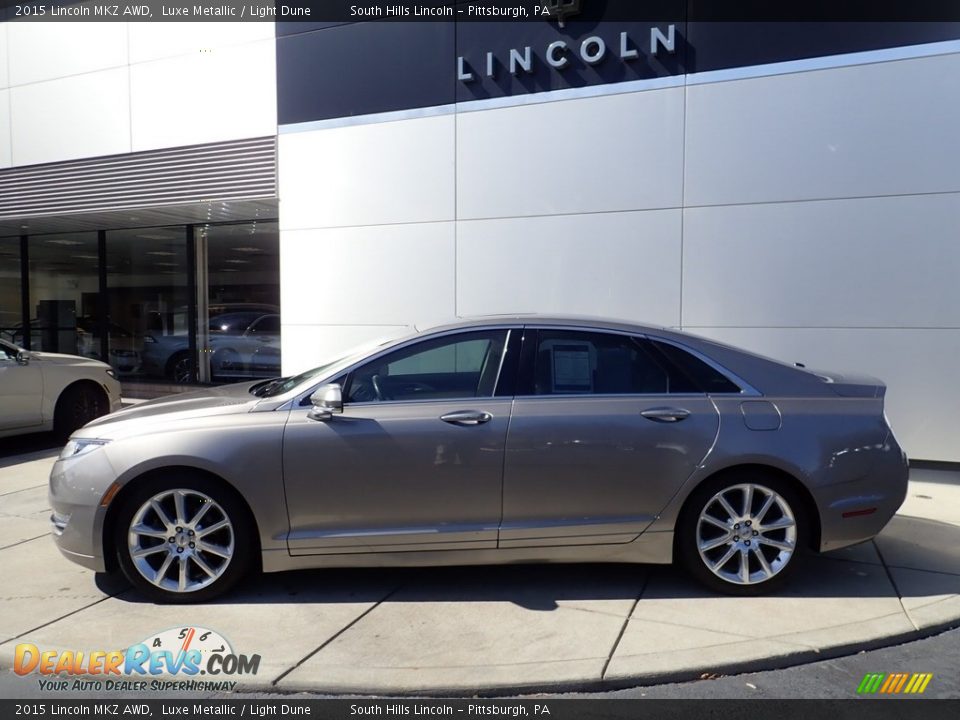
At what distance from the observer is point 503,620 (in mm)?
4051

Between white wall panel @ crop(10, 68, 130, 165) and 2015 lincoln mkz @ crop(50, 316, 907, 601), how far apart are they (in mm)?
8041

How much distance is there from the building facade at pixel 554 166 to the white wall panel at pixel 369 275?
0.03 meters

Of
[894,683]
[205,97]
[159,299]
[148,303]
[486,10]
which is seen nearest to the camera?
[894,683]

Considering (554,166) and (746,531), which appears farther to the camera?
(554,166)

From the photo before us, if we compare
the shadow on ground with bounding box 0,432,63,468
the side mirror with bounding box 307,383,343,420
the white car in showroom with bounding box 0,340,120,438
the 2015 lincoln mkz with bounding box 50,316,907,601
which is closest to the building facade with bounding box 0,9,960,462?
the white car in showroom with bounding box 0,340,120,438

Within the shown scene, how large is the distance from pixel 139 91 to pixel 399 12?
13.5 feet

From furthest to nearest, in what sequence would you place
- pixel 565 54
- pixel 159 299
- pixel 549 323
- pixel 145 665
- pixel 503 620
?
pixel 159 299
pixel 565 54
pixel 549 323
pixel 503 620
pixel 145 665

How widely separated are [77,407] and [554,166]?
6.28m

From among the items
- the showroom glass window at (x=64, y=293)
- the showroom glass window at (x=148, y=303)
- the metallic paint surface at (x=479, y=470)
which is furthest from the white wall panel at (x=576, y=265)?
the showroom glass window at (x=64, y=293)

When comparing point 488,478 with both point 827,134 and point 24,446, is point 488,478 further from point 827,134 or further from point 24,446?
point 24,446

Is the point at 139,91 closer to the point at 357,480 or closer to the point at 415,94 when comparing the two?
the point at 415,94

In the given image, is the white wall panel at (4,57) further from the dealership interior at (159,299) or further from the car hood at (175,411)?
the car hood at (175,411)
